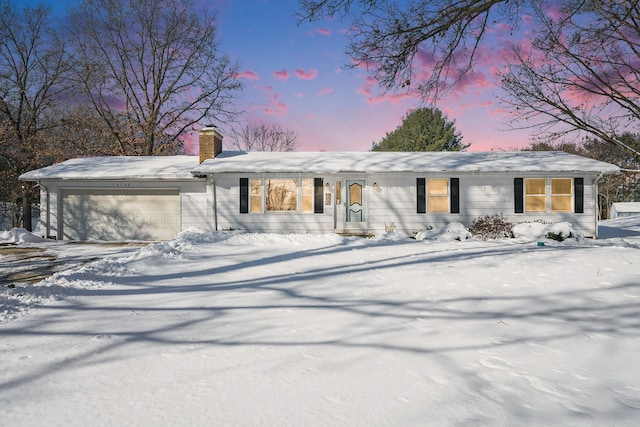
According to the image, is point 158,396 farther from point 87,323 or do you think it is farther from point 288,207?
point 288,207

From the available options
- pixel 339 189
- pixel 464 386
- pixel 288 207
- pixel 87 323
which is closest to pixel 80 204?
pixel 288 207

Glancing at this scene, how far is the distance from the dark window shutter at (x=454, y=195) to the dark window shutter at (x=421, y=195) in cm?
105

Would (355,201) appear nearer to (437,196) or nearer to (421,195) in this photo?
(421,195)

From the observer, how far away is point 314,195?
48.3 feet

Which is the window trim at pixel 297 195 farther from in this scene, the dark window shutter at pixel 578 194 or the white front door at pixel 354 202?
the dark window shutter at pixel 578 194

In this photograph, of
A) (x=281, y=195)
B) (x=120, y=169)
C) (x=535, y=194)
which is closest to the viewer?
(x=535, y=194)

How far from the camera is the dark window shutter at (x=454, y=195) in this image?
14.5m

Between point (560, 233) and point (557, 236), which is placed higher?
point (560, 233)

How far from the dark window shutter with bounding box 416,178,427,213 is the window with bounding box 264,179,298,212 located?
5.07 meters

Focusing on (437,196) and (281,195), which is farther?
(281,195)

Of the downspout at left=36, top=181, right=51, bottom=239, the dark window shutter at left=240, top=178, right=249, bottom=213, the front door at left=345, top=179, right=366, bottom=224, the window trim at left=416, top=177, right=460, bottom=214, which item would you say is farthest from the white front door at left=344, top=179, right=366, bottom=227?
the downspout at left=36, top=181, right=51, bottom=239

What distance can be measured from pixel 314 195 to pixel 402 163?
13.1 feet

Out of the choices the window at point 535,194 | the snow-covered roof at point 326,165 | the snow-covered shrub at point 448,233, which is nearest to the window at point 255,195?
the snow-covered roof at point 326,165

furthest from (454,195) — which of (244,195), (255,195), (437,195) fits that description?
(244,195)
